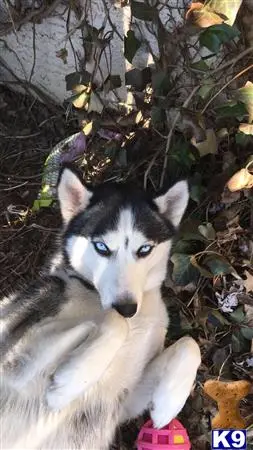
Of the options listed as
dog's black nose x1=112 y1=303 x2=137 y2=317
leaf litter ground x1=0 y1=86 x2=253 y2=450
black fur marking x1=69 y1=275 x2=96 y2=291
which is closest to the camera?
dog's black nose x1=112 y1=303 x2=137 y2=317

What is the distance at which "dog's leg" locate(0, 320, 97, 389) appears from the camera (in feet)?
9.16

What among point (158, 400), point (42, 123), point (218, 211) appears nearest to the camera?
point (158, 400)

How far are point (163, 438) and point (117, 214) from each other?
4.15 ft

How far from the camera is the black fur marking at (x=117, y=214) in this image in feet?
9.78

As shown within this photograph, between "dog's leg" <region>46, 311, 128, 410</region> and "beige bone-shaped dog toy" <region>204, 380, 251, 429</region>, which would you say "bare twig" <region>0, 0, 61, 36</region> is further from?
"beige bone-shaped dog toy" <region>204, 380, 251, 429</region>

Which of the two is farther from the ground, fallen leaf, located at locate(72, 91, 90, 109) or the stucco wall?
the stucco wall

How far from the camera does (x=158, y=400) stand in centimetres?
302

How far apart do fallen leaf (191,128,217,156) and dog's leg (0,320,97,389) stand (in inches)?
49.3

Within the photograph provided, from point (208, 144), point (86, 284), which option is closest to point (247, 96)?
point (208, 144)

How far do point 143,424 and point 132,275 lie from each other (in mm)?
1210

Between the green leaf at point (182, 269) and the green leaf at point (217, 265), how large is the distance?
0.09 meters

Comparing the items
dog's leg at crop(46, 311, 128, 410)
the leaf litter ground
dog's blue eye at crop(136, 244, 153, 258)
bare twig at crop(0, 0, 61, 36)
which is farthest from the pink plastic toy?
bare twig at crop(0, 0, 61, 36)

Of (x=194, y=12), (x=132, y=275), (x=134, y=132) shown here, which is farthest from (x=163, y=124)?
(x=132, y=275)

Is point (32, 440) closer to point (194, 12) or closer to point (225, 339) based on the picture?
point (225, 339)
